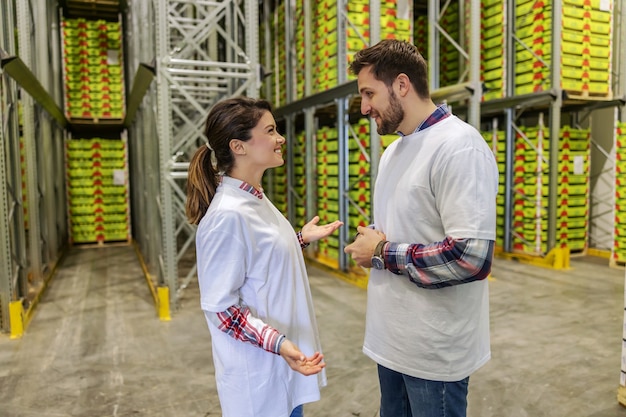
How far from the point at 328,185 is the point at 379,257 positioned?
718 centimetres

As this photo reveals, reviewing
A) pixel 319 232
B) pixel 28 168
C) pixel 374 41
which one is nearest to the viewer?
pixel 319 232

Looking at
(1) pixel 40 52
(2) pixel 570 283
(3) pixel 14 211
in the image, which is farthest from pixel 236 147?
(1) pixel 40 52

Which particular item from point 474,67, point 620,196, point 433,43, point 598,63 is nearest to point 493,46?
point 433,43

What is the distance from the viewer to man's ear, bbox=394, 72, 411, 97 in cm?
191

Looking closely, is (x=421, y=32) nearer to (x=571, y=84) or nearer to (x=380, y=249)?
(x=571, y=84)

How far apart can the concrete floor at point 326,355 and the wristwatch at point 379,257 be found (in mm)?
2240

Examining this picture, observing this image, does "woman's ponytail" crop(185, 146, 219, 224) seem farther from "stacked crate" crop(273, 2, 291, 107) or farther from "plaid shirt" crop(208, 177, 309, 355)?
"stacked crate" crop(273, 2, 291, 107)

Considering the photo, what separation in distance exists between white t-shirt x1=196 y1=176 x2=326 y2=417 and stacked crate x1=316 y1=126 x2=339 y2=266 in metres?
6.66

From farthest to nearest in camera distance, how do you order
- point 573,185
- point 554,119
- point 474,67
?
1. point 573,185
2. point 554,119
3. point 474,67

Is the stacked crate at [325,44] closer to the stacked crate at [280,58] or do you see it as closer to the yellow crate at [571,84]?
the stacked crate at [280,58]

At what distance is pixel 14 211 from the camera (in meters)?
6.29

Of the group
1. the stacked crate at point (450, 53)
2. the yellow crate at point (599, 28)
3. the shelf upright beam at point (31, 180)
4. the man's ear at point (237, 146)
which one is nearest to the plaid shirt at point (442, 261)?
the man's ear at point (237, 146)

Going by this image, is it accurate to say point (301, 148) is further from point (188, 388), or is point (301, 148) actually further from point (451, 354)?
point (451, 354)

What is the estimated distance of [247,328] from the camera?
1844 mm
